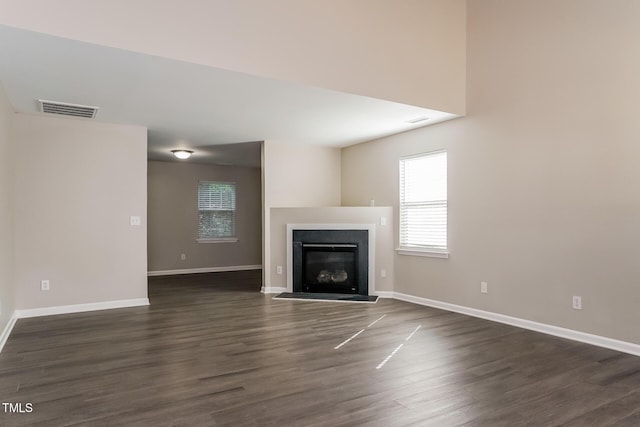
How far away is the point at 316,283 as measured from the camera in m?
6.01

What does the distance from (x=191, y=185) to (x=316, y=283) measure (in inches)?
155

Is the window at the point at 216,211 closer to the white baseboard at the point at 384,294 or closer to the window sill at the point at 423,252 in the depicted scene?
the white baseboard at the point at 384,294

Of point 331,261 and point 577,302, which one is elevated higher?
point 331,261

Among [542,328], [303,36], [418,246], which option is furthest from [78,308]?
[542,328]

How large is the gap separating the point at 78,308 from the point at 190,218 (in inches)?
147

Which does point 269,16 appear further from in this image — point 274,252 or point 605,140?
point 274,252

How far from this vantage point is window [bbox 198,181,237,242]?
28.2 feet

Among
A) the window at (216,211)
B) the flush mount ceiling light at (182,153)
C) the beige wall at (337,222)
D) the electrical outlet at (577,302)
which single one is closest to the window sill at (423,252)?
the beige wall at (337,222)

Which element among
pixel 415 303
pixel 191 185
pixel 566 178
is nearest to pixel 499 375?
pixel 566 178

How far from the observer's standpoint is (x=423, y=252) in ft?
17.3

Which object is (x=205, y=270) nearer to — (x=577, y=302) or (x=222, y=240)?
(x=222, y=240)

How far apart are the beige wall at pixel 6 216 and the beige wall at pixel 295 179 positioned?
311cm

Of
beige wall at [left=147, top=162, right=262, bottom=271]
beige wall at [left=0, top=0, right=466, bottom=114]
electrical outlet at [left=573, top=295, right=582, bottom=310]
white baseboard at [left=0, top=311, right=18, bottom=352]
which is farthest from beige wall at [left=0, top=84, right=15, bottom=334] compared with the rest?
electrical outlet at [left=573, top=295, right=582, bottom=310]

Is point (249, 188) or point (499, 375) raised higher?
point (249, 188)
